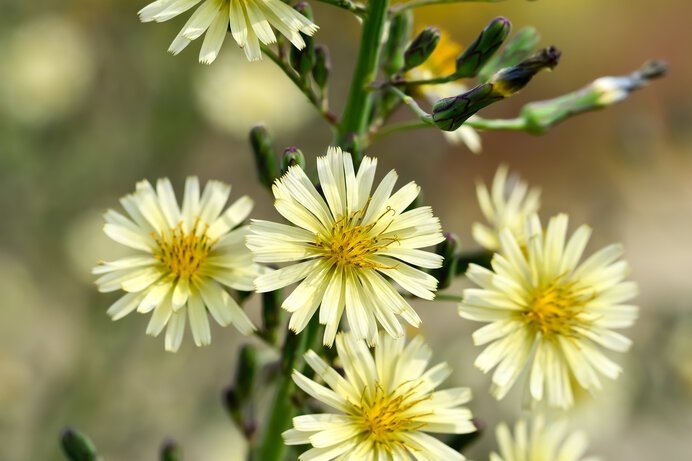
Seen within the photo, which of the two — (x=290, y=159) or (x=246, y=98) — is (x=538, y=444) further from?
(x=246, y=98)

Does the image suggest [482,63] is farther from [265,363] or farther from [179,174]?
[179,174]

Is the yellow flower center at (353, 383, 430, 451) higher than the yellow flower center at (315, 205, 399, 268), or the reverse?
the yellow flower center at (315, 205, 399, 268)

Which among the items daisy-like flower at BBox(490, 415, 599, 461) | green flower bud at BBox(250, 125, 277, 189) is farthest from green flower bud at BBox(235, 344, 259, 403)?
daisy-like flower at BBox(490, 415, 599, 461)

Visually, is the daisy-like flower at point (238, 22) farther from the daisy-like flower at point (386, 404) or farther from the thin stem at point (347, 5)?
the daisy-like flower at point (386, 404)

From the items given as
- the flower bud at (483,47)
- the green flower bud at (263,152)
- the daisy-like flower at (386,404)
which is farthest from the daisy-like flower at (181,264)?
the flower bud at (483,47)

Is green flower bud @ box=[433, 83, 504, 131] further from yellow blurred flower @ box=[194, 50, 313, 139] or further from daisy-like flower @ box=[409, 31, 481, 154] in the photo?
yellow blurred flower @ box=[194, 50, 313, 139]

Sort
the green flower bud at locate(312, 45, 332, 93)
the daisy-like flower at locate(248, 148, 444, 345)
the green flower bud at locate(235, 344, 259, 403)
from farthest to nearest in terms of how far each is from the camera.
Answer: the green flower bud at locate(235, 344, 259, 403), the green flower bud at locate(312, 45, 332, 93), the daisy-like flower at locate(248, 148, 444, 345)

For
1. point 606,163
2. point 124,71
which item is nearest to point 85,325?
point 124,71

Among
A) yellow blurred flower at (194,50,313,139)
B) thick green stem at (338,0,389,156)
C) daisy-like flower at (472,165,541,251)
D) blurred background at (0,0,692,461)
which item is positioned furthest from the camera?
yellow blurred flower at (194,50,313,139)
